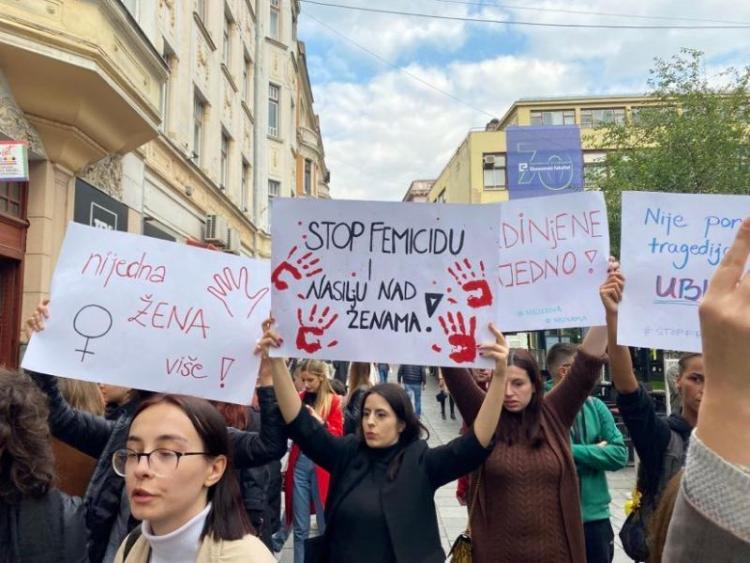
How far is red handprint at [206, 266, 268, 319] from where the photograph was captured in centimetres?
284

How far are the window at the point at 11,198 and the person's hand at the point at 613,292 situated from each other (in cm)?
655

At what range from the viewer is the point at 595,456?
346cm

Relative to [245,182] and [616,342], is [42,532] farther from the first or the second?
[245,182]

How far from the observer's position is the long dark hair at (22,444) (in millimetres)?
1851

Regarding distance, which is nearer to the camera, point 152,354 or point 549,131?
point 152,354

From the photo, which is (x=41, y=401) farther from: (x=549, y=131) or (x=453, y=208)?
(x=549, y=131)

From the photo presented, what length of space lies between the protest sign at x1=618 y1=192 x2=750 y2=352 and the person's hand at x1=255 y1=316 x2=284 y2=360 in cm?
150

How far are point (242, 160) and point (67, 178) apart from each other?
36.7ft

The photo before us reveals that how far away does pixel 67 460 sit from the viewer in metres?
2.97

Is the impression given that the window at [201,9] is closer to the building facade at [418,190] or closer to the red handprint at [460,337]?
the red handprint at [460,337]

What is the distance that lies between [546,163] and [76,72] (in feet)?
31.7

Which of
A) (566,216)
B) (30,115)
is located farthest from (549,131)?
(566,216)

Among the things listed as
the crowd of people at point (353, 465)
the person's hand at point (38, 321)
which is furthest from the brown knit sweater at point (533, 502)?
the person's hand at point (38, 321)

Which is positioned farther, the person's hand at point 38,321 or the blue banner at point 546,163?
the blue banner at point 546,163
